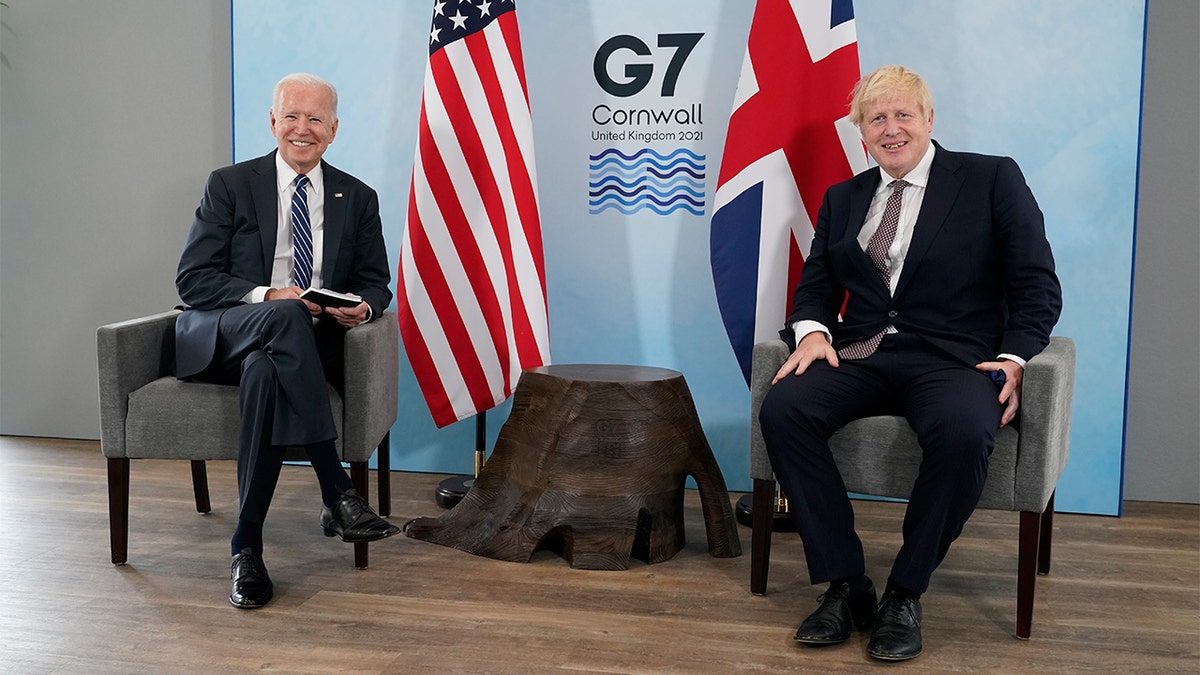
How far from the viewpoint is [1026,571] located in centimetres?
246

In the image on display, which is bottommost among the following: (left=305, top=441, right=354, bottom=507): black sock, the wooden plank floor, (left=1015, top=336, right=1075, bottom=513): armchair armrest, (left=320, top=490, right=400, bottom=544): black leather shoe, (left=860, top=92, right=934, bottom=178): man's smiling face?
the wooden plank floor

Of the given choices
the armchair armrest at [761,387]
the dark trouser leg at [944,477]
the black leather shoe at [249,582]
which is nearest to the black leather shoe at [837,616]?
the dark trouser leg at [944,477]

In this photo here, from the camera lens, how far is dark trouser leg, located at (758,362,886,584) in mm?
2484

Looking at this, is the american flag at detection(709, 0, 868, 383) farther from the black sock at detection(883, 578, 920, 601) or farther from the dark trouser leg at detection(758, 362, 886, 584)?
the black sock at detection(883, 578, 920, 601)

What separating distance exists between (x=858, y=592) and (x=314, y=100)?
2.02 meters

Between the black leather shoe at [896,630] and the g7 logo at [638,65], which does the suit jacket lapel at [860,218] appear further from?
the g7 logo at [638,65]

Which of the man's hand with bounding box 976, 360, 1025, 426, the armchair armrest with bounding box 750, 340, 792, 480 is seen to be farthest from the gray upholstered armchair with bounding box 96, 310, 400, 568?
the man's hand with bounding box 976, 360, 1025, 426

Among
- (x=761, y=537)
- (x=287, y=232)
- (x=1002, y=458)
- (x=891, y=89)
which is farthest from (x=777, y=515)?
(x=287, y=232)

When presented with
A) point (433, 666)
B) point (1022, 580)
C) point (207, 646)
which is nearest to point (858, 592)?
point (1022, 580)

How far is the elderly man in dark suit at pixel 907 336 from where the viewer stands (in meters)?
2.39

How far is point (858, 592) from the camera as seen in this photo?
8.22 feet

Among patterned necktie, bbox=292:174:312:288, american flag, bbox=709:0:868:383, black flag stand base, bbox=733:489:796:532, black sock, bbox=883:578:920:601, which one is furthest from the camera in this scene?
black flag stand base, bbox=733:489:796:532

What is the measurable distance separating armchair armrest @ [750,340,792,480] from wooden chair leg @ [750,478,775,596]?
0.03m

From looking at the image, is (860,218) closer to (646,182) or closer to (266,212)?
(646,182)
